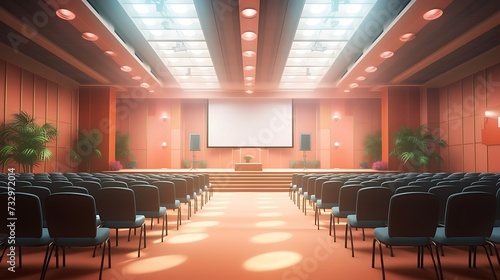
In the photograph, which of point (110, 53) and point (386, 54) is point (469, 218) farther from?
point (110, 53)

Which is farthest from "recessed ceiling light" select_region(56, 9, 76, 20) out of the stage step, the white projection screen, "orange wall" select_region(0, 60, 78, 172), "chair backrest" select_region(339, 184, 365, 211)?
the white projection screen

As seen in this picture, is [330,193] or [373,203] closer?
[373,203]

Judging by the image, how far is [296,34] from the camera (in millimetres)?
9094

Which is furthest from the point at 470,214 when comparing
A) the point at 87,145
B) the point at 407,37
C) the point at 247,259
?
the point at 87,145

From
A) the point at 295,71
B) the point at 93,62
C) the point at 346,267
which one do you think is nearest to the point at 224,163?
the point at 295,71

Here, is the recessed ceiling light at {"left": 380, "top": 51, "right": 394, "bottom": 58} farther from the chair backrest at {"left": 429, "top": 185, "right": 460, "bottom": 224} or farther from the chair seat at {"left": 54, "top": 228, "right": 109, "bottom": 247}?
the chair seat at {"left": 54, "top": 228, "right": 109, "bottom": 247}

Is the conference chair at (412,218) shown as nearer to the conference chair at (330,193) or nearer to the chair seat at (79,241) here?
the conference chair at (330,193)

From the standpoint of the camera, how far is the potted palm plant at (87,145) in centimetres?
1350

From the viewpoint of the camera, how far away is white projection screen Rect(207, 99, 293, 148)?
16484 millimetres

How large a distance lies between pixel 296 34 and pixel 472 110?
6.63m

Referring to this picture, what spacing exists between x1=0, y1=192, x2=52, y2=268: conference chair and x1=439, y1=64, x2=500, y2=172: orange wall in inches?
452

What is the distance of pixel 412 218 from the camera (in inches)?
119

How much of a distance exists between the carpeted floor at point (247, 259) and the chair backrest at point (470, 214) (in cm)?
47

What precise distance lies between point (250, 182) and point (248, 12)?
276 inches
